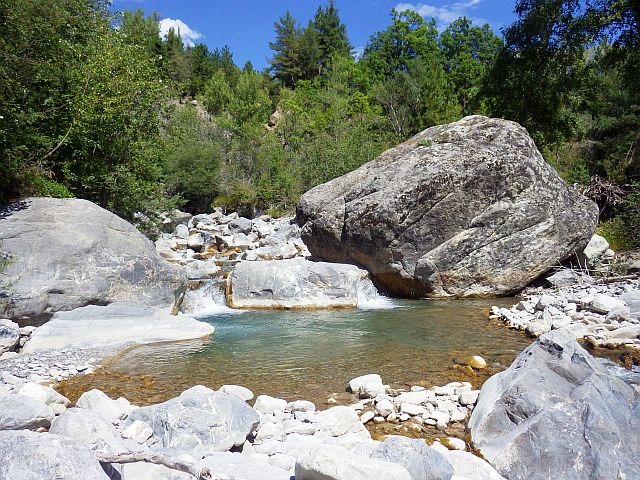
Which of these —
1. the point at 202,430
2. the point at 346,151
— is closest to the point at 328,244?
the point at 202,430

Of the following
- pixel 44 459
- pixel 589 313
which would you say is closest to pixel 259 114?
pixel 589 313

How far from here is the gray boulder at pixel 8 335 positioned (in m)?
8.37

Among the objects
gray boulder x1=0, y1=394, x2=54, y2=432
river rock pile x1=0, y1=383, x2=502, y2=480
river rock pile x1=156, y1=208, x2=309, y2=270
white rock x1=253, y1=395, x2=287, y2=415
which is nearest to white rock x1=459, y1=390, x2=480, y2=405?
river rock pile x1=0, y1=383, x2=502, y2=480

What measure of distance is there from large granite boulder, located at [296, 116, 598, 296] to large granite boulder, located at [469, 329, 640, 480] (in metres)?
7.11

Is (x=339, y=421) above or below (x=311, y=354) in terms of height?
below

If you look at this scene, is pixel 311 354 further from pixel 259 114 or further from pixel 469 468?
pixel 259 114

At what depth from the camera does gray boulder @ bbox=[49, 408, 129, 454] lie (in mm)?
4094

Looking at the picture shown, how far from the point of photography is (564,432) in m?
4.64

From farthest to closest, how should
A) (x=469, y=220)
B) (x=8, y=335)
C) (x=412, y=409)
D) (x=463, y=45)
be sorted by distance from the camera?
(x=463, y=45), (x=469, y=220), (x=8, y=335), (x=412, y=409)

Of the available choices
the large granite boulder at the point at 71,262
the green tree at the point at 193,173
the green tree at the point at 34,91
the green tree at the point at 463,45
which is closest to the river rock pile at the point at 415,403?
the large granite boulder at the point at 71,262

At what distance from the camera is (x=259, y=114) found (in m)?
44.2

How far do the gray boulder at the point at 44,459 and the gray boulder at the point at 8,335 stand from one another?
19.1 feet

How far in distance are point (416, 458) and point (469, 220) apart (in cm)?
995

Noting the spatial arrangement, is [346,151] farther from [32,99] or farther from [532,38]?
[32,99]
